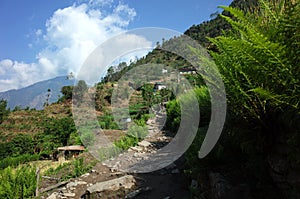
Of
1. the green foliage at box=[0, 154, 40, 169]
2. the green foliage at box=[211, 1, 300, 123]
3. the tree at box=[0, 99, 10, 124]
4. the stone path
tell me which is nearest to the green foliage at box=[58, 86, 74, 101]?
the tree at box=[0, 99, 10, 124]

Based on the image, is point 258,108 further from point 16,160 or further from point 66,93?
point 66,93

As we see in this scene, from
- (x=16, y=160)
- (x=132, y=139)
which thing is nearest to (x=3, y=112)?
(x=16, y=160)

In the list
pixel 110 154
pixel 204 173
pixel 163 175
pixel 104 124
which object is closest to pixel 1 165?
pixel 104 124

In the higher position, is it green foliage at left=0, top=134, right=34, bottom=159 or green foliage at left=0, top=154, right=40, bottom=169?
green foliage at left=0, top=134, right=34, bottom=159

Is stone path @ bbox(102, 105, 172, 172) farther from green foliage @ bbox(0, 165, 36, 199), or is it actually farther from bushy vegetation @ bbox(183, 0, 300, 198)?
bushy vegetation @ bbox(183, 0, 300, 198)

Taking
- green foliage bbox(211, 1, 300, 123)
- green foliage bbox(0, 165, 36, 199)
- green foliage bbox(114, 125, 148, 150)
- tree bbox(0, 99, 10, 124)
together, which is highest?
tree bbox(0, 99, 10, 124)

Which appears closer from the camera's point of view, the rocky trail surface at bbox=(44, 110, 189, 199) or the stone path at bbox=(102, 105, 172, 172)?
the rocky trail surface at bbox=(44, 110, 189, 199)

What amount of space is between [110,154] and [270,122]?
4731 mm

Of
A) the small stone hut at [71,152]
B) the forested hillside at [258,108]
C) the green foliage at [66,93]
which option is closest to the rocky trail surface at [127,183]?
the forested hillside at [258,108]

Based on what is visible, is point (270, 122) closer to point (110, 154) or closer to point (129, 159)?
point (129, 159)

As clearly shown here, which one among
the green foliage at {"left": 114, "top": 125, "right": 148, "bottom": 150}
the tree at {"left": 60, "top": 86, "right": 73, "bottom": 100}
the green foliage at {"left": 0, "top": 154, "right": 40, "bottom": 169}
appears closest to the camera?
the green foliage at {"left": 114, "top": 125, "right": 148, "bottom": 150}

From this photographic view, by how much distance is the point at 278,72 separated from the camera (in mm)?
1294

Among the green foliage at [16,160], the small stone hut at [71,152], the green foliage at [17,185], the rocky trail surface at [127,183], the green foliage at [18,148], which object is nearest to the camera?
the rocky trail surface at [127,183]

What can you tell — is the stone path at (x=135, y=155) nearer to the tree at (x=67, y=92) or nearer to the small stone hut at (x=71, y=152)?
the small stone hut at (x=71, y=152)
